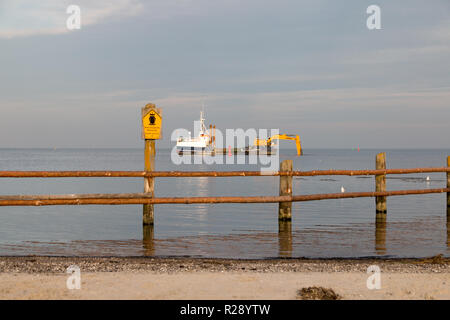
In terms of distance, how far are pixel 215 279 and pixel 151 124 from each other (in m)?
5.38

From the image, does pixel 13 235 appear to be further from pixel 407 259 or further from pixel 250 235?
pixel 407 259

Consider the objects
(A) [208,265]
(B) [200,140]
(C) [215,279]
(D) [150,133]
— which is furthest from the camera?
(B) [200,140]

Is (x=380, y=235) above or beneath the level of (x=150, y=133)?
beneath

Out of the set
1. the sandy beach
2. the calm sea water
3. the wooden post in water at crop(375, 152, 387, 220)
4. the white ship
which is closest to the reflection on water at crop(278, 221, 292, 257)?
the calm sea water

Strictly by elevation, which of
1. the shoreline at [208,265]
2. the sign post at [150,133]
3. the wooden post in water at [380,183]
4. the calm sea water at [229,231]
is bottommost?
the calm sea water at [229,231]

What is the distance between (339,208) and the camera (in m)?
17.4

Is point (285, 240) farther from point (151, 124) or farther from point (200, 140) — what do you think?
point (200, 140)

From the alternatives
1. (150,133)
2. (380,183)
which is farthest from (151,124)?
(380,183)

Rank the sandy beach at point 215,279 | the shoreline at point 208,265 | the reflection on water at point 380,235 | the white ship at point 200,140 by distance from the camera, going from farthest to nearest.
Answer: the white ship at point 200,140 < the reflection on water at point 380,235 < the shoreline at point 208,265 < the sandy beach at point 215,279

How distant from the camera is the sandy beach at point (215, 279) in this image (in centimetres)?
512

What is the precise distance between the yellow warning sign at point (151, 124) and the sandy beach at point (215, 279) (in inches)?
140

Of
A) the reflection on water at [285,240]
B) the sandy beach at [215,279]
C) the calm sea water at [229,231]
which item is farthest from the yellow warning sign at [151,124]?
the sandy beach at [215,279]

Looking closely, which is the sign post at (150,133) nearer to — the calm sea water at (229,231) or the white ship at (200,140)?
the calm sea water at (229,231)

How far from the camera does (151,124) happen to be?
34.9 ft
